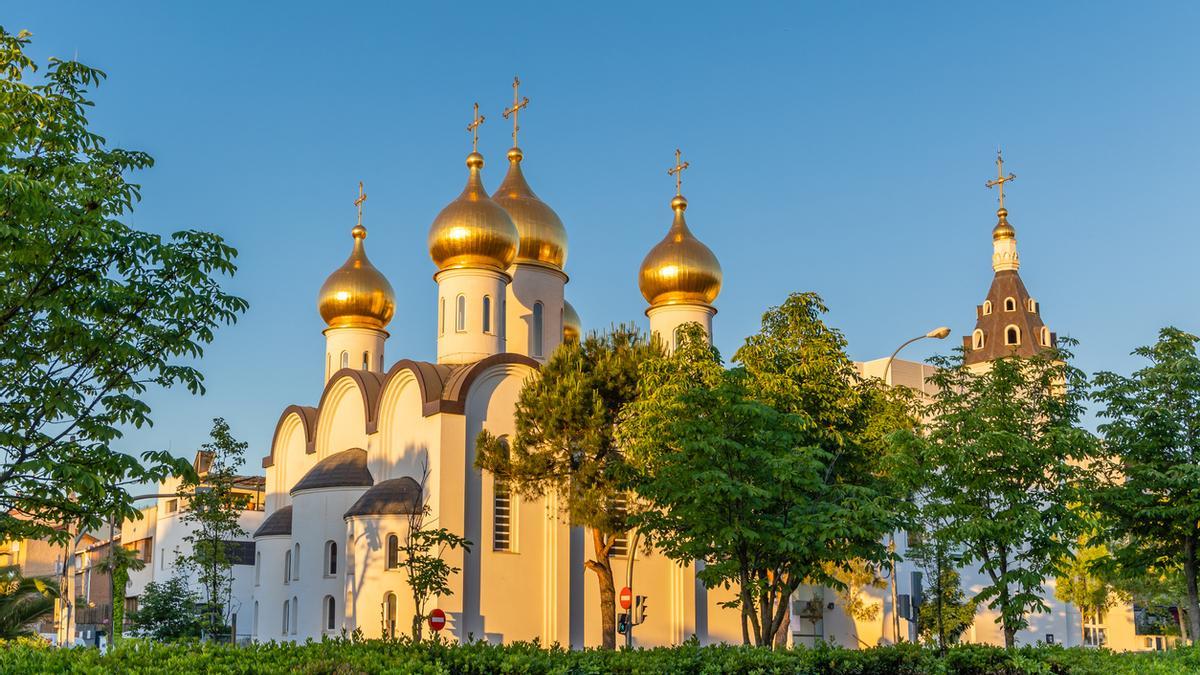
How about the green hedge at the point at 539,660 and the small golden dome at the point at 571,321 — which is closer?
the green hedge at the point at 539,660

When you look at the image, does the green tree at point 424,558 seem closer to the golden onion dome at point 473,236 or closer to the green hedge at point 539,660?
the golden onion dome at point 473,236

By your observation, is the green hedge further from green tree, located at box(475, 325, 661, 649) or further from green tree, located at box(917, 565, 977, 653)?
green tree, located at box(917, 565, 977, 653)

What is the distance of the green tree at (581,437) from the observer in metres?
28.9

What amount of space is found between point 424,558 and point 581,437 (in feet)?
15.8

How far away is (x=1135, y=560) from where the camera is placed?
2250 cm

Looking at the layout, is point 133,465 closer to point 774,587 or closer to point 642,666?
point 642,666

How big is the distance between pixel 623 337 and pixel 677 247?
36.9 ft

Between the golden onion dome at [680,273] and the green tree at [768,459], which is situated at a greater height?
the golden onion dome at [680,273]

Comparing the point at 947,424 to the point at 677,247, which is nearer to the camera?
the point at 947,424

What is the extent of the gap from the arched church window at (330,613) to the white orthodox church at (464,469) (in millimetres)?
51

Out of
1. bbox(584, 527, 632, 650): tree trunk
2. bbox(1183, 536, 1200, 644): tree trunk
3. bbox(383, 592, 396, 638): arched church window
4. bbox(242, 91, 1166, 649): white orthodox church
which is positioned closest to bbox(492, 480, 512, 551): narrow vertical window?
bbox(242, 91, 1166, 649): white orthodox church

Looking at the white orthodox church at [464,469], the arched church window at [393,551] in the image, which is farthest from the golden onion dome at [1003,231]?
the arched church window at [393,551]

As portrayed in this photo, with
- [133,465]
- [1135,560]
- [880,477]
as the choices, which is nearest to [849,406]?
[880,477]

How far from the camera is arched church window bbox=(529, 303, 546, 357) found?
39.5m
